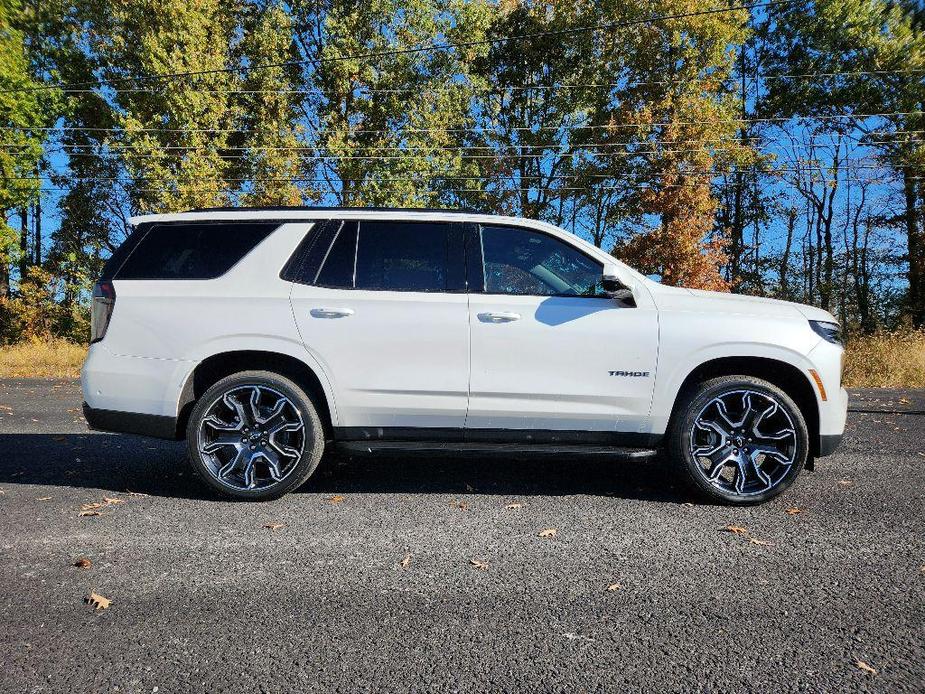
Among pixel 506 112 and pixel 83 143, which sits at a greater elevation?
pixel 506 112

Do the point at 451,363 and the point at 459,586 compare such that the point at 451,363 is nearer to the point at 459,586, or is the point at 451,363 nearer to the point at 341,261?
the point at 341,261

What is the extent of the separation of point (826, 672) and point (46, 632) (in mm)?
3011

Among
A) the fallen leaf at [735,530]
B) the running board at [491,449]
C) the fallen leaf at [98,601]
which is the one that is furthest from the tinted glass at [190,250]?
the fallen leaf at [735,530]

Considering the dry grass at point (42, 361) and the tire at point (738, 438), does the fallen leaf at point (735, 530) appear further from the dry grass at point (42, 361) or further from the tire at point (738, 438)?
the dry grass at point (42, 361)

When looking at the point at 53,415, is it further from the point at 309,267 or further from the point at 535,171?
the point at 535,171

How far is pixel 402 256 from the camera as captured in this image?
4.66 meters

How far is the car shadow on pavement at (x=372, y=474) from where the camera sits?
491cm

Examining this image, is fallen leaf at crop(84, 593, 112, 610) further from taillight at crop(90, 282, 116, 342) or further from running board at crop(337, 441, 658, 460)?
taillight at crop(90, 282, 116, 342)

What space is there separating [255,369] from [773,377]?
3.73 metres

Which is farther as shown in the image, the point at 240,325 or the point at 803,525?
the point at 240,325

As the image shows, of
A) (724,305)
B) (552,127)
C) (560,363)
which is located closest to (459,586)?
(560,363)

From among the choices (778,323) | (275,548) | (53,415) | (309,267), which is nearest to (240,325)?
(309,267)

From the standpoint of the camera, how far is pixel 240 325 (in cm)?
453

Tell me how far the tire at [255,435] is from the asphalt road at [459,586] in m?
0.18
